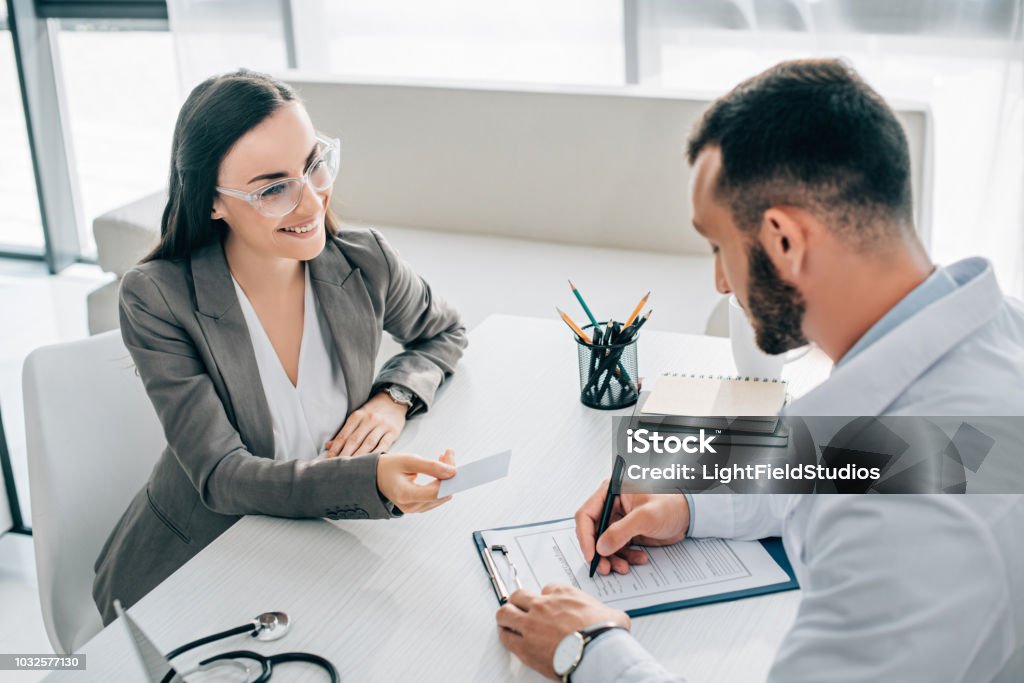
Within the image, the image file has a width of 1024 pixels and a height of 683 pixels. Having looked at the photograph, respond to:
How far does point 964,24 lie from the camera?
2.99m

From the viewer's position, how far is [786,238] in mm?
903

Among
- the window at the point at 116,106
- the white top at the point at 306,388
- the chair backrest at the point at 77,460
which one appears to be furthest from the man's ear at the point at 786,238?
the window at the point at 116,106

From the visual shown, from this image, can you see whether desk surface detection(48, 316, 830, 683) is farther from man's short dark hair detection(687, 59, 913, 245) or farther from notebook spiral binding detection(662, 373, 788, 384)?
man's short dark hair detection(687, 59, 913, 245)

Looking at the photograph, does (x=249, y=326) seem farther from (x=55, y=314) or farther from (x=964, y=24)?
(x=55, y=314)

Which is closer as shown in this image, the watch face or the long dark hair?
the watch face

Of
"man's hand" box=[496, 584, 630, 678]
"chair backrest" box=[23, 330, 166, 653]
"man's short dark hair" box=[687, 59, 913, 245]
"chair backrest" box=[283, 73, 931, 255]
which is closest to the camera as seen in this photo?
"man's short dark hair" box=[687, 59, 913, 245]

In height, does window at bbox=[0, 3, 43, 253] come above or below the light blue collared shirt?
below

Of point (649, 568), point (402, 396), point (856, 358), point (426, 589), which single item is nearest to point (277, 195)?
point (402, 396)

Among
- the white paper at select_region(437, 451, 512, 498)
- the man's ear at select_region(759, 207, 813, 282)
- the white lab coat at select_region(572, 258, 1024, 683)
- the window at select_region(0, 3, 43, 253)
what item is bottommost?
the window at select_region(0, 3, 43, 253)

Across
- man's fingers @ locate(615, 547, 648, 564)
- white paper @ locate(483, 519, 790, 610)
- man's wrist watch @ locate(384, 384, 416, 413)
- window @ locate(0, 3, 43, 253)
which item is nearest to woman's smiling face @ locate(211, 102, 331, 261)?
man's wrist watch @ locate(384, 384, 416, 413)

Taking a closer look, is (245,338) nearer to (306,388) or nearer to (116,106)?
(306,388)

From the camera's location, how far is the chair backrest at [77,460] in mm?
1451

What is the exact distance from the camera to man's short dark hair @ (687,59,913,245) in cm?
88

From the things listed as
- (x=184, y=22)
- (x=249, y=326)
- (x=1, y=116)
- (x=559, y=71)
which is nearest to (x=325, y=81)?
(x=559, y=71)
